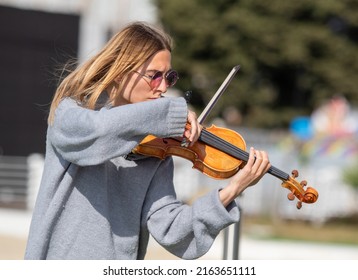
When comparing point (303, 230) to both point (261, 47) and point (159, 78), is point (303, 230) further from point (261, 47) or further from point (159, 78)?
point (159, 78)

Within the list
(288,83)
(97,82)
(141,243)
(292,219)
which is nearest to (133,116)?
(97,82)

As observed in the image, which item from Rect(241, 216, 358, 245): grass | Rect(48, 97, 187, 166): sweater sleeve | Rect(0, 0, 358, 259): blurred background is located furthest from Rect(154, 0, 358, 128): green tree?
Rect(48, 97, 187, 166): sweater sleeve

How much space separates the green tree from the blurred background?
0.03 metres

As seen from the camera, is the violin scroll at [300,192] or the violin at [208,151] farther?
the violin scroll at [300,192]

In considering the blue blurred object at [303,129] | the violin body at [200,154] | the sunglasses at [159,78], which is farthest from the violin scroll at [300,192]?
the blue blurred object at [303,129]

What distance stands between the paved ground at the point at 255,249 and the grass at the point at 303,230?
0.86m

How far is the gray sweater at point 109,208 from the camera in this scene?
113 inches

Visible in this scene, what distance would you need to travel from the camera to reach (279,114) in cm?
2411

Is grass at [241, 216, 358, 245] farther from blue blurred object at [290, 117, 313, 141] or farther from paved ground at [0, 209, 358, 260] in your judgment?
blue blurred object at [290, 117, 313, 141]

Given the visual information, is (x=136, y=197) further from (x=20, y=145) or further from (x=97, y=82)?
(x=20, y=145)

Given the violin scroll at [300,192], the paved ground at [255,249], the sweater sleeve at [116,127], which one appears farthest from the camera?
the paved ground at [255,249]

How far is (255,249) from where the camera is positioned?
10.6 metres

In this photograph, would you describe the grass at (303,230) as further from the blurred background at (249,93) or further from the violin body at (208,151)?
the violin body at (208,151)

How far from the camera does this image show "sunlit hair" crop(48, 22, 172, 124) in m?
2.97
